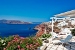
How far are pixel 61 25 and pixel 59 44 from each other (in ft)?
25.6

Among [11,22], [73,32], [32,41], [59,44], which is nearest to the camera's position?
[32,41]

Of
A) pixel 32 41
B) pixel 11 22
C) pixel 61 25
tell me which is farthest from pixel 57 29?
pixel 11 22

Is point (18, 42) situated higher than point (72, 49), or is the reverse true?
point (18, 42)

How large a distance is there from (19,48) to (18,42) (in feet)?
1.31

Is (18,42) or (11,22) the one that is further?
(11,22)

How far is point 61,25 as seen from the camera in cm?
1748

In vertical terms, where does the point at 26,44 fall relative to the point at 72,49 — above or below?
above

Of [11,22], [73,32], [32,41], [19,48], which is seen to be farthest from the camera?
[11,22]

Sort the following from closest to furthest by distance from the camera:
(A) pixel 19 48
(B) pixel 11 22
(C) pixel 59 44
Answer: (A) pixel 19 48 → (C) pixel 59 44 → (B) pixel 11 22

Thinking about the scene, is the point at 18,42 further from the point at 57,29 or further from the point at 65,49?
the point at 57,29

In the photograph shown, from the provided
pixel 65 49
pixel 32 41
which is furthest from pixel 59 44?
pixel 32 41

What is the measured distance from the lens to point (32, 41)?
271 inches

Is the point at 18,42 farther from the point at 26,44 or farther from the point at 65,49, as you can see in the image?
the point at 65,49

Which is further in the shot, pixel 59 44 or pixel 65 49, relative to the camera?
pixel 59 44
